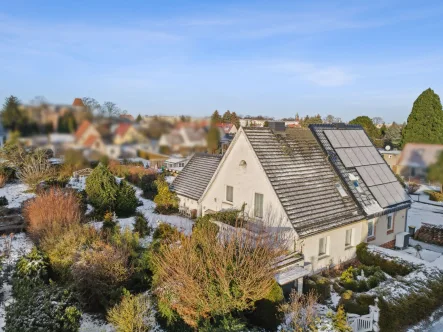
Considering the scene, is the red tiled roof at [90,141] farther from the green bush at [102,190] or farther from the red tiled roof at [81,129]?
the green bush at [102,190]

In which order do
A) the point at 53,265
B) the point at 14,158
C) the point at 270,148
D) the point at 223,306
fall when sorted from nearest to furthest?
the point at 223,306
the point at 53,265
the point at 270,148
the point at 14,158

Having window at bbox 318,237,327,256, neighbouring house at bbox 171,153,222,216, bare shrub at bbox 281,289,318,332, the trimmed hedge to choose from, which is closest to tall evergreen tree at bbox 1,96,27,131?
bare shrub at bbox 281,289,318,332

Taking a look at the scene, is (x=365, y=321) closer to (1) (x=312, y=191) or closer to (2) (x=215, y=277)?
(2) (x=215, y=277)

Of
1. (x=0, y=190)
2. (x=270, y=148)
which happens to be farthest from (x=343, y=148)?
(x=0, y=190)

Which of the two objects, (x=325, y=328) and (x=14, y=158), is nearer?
(x=325, y=328)

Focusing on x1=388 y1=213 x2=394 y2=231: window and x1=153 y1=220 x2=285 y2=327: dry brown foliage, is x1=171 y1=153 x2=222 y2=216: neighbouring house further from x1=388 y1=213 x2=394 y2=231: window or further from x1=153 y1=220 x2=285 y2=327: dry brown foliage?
x1=388 y1=213 x2=394 y2=231: window

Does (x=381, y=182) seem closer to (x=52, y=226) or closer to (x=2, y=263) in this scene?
(x=52, y=226)

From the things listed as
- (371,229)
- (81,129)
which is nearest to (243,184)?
(371,229)
